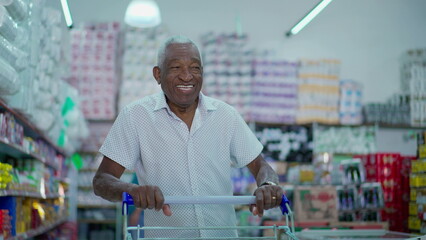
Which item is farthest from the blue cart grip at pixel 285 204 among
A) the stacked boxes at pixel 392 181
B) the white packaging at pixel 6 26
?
the stacked boxes at pixel 392 181

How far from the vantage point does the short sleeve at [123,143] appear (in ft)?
8.66

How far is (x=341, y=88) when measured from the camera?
10750 millimetres

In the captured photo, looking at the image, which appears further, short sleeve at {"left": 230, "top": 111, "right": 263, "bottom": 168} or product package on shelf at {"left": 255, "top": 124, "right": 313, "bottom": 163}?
product package on shelf at {"left": 255, "top": 124, "right": 313, "bottom": 163}

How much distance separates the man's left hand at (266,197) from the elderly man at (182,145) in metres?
0.21

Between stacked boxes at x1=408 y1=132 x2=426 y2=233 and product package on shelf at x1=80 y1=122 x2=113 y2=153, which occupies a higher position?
product package on shelf at x1=80 y1=122 x2=113 y2=153

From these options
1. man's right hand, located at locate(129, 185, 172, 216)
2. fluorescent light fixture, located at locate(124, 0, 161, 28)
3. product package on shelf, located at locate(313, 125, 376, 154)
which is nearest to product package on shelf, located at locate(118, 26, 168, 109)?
fluorescent light fixture, located at locate(124, 0, 161, 28)

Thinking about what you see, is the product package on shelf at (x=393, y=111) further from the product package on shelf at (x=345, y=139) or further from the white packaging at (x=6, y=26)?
the white packaging at (x=6, y=26)

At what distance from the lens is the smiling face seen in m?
2.62

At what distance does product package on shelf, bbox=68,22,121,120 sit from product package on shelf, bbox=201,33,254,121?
1.63 meters

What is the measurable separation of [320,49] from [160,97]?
9269mm

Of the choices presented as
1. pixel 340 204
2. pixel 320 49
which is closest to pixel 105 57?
pixel 320 49

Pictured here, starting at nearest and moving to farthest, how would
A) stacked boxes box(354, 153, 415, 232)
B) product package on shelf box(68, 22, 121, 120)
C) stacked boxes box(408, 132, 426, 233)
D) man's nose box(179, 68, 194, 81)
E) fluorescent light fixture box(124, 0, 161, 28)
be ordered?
man's nose box(179, 68, 194, 81), stacked boxes box(408, 132, 426, 233), stacked boxes box(354, 153, 415, 232), fluorescent light fixture box(124, 0, 161, 28), product package on shelf box(68, 22, 121, 120)

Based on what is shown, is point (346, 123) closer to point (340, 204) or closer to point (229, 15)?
point (229, 15)

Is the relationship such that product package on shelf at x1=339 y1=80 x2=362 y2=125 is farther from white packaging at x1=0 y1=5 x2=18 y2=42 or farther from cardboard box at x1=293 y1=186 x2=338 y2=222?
white packaging at x1=0 y1=5 x2=18 y2=42
